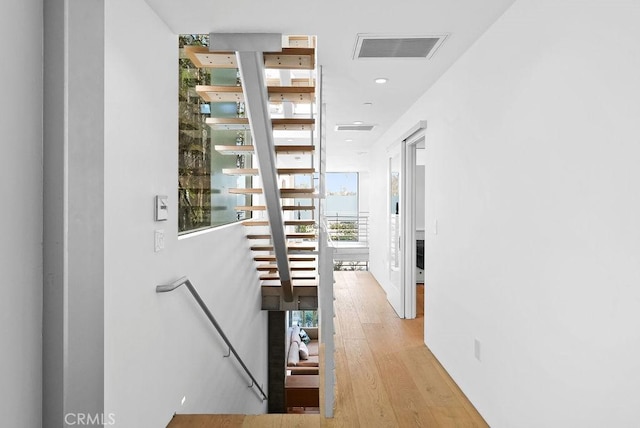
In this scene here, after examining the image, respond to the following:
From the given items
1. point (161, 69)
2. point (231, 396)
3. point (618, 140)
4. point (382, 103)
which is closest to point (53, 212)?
point (161, 69)

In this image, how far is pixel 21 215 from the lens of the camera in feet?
4.82

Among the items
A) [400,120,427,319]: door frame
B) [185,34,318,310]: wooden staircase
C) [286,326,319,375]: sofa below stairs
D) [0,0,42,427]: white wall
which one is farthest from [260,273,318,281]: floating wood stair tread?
[0,0,42,427]: white wall

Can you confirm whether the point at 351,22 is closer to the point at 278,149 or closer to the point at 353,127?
the point at 278,149

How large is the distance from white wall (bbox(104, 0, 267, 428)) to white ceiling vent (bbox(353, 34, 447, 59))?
120 centimetres

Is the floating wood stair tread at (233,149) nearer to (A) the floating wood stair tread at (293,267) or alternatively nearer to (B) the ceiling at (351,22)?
(B) the ceiling at (351,22)

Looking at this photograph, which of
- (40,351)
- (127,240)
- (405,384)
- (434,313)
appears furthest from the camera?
(434,313)

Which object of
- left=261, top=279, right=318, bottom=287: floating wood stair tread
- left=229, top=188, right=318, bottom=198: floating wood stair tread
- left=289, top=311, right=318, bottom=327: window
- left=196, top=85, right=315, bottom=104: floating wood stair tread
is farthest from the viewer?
left=289, top=311, right=318, bottom=327: window

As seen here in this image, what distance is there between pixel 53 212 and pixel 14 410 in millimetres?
683

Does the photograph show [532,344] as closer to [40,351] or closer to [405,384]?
[405,384]

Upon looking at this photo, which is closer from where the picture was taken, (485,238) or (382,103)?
(485,238)

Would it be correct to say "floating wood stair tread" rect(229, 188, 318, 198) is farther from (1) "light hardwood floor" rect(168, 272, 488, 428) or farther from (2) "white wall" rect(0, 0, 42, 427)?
(2) "white wall" rect(0, 0, 42, 427)

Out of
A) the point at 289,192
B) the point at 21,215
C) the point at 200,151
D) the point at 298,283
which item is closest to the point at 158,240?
the point at 21,215

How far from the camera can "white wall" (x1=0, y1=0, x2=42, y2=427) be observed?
1.39 m

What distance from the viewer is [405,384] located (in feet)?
10.4
